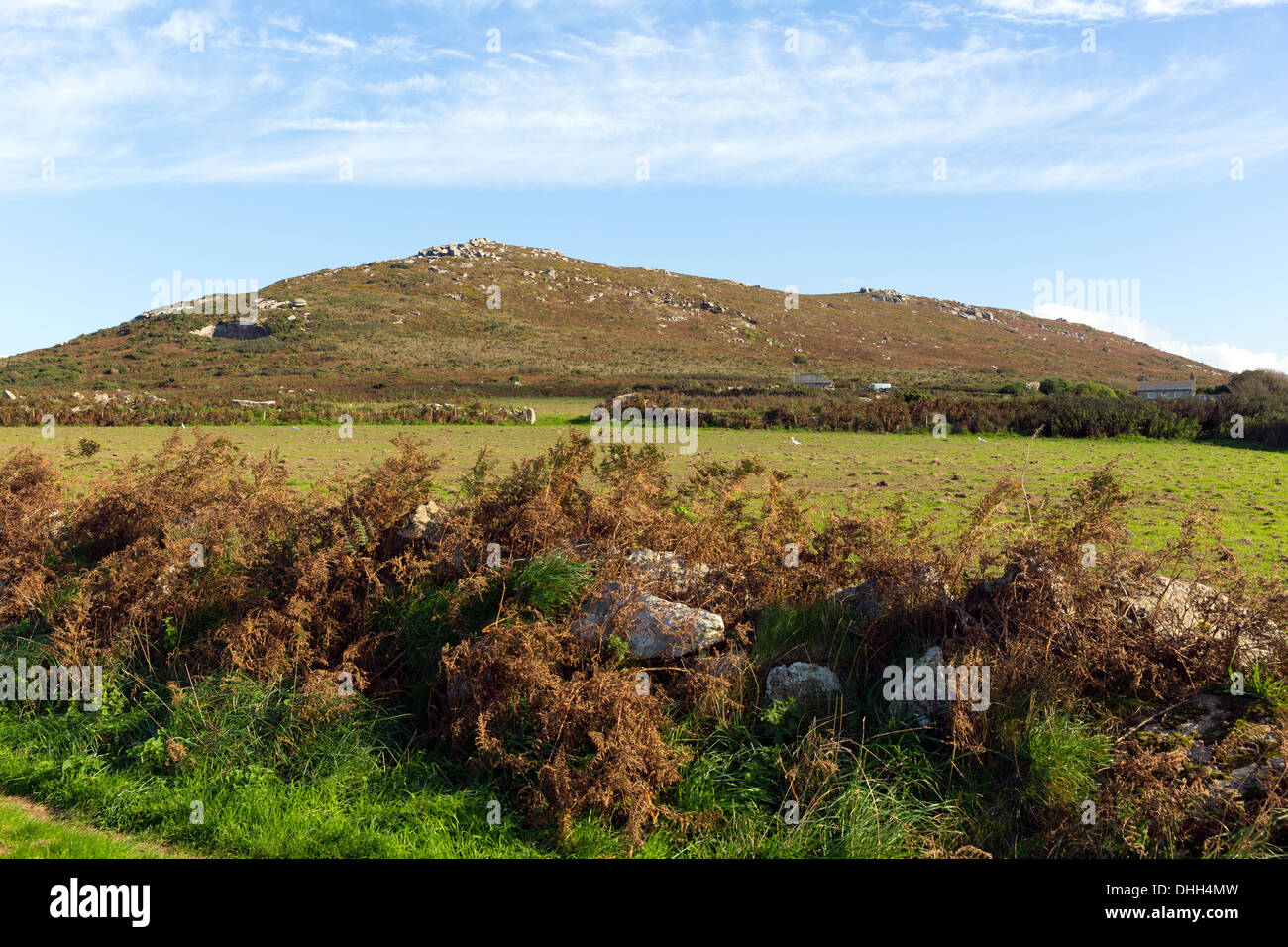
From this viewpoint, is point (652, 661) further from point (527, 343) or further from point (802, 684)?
point (527, 343)

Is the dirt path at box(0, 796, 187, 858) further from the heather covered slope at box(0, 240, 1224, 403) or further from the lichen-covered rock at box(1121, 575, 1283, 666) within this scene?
the heather covered slope at box(0, 240, 1224, 403)

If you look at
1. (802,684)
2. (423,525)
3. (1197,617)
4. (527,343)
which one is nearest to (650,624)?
(802,684)

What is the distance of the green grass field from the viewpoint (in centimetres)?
1220

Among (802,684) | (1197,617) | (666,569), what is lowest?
(802,684)

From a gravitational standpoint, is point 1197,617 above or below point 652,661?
above

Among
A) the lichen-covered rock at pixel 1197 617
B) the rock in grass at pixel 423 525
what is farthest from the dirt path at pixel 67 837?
the lichen-covered rock at pixel 1197 617

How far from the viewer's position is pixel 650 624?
5.68 meters

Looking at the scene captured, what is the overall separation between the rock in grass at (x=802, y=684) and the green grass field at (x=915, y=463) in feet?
12.1

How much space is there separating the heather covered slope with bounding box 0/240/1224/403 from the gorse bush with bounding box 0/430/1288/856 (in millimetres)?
Result: 48267

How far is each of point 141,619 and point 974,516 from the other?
286 inches

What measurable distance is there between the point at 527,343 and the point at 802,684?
96.9 meters

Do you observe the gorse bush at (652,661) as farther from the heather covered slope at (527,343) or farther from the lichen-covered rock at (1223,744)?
the heather covered slope at (527,343)

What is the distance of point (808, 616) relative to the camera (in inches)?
241

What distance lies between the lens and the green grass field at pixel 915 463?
1220 cm
